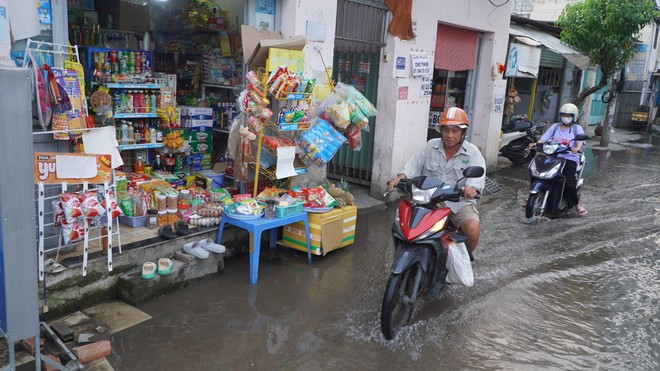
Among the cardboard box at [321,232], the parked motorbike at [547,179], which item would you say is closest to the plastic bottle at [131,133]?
the cardboard box at [321,232]

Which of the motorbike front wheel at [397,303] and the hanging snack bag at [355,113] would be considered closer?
the motorbike front wheel at [397,303]

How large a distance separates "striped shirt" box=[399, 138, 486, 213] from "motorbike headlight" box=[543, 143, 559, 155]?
3389 mm

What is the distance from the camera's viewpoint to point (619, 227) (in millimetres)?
7695

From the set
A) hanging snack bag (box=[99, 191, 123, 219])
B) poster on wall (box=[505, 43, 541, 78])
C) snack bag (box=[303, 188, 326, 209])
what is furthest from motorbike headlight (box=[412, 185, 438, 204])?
poster on wall (box=[505, 43, 541, 78])

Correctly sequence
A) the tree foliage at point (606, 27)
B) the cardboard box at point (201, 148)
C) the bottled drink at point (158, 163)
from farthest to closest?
the tree foliage at point (606, 27) < the cardboard box at point (201, 148) < the bottled drink at point (158, 163)

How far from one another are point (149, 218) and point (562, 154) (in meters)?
5.87

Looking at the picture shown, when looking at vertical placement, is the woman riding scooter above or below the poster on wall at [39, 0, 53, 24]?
below

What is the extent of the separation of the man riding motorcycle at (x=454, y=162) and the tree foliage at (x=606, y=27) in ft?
37.7

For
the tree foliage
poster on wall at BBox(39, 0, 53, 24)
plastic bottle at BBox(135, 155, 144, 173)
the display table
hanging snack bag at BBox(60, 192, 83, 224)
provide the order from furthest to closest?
1. the tree foliage
2. plastic bottle at BBox(135, 155, 144, 173)
3. the display table
4. poster on wall at BBox(39, 0, 53, 24)
5. hanging snack bag at BBox(60, 192, 83, 224)

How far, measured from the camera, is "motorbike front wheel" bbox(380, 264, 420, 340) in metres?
4.03

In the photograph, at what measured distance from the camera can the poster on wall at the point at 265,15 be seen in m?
6.04

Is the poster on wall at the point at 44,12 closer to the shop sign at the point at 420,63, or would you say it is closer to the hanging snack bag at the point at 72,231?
the hanging snack bag at the point at 72,231

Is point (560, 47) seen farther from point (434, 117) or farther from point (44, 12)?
point (44, 12)

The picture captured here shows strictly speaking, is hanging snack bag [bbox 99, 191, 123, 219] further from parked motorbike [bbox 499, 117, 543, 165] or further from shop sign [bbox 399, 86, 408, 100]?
parked motorbike [bbox 499, 117, 543, 165]
